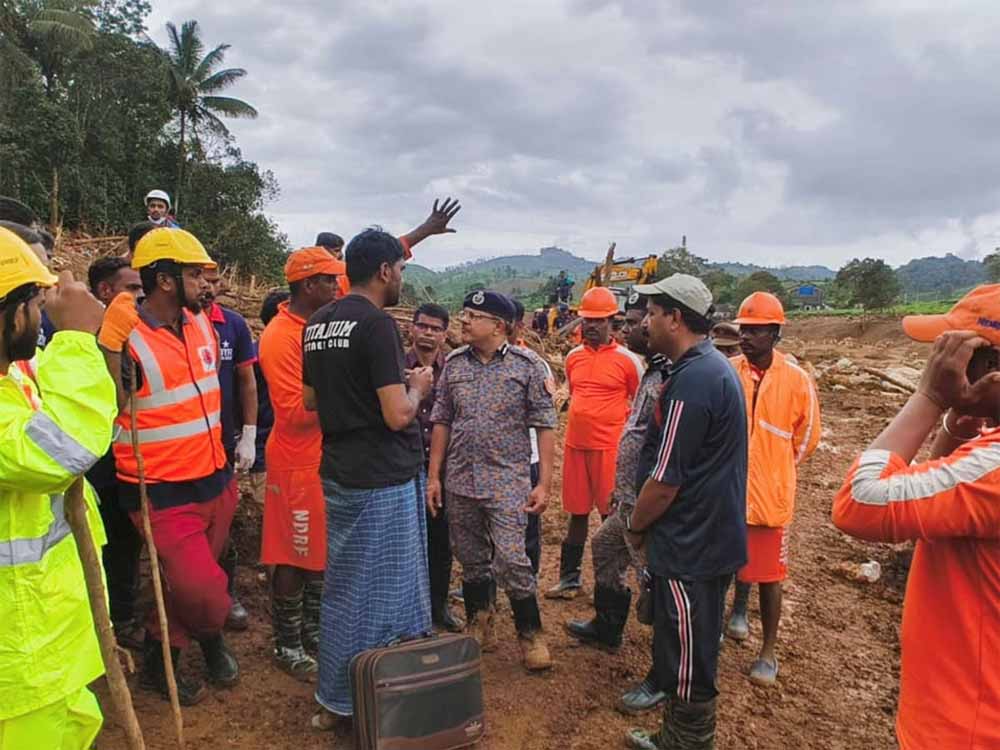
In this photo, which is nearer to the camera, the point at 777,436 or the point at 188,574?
the point at 188,574

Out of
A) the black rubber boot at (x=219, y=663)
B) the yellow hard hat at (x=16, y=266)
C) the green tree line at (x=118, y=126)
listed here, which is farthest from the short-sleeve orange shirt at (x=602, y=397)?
the green tree line at (x=118, y=126)

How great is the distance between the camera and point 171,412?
2.99m

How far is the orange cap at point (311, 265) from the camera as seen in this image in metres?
3.63

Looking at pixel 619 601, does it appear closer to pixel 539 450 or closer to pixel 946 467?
pixel 539 450

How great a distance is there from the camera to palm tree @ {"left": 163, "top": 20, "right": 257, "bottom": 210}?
1147 inches

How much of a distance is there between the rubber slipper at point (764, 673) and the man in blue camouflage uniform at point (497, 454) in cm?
117

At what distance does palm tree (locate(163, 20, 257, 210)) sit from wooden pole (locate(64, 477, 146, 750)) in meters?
31.4

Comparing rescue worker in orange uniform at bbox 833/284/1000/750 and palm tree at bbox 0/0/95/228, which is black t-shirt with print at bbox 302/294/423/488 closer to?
rescue worker in orange uniform at bbox 833/284/1000/750

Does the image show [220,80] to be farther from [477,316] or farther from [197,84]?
[477,316]

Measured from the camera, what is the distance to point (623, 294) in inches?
724

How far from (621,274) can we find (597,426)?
17.2 m

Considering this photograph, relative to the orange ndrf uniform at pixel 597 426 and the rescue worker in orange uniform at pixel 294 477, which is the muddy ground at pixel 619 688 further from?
the orange ndrf uniform at pixel 597 426

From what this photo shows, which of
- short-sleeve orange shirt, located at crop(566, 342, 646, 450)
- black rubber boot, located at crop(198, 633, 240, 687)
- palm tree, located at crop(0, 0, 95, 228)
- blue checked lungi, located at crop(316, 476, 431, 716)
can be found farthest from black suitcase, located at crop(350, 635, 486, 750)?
palm tree, located at crop(0, 0, 95, 228)

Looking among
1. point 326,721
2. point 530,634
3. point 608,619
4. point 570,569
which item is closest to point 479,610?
point 530,634
